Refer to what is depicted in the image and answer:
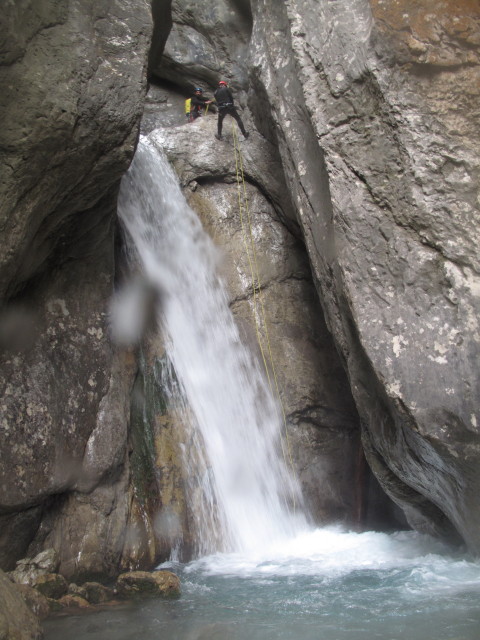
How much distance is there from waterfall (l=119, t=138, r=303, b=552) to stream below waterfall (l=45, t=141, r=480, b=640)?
0.05 ft

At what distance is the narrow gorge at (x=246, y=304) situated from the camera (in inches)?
204

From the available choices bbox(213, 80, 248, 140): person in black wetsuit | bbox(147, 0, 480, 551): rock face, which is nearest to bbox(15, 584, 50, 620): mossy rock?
bbox(147, 0, 480, 551): rock face

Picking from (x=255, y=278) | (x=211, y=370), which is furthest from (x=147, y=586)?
(x=255, y=278)

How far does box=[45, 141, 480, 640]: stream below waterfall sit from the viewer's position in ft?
13.5

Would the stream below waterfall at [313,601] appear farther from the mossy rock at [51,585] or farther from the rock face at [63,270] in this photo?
the rock face at [63,270]

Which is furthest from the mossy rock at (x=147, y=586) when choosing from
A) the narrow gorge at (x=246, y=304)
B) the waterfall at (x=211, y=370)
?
the waterfall at (x=211, y=370)

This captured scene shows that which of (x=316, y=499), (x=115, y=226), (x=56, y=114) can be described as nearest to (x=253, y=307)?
(x=115, y=226)

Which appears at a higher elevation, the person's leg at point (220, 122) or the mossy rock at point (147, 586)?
the person's leg at point (220, 122)

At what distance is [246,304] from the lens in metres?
8.29

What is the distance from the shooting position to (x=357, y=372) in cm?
614

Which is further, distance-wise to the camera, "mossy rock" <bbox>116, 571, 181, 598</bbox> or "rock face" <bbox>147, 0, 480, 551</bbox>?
"rock face" <bbox>147, 0, 480, 551</bbox>

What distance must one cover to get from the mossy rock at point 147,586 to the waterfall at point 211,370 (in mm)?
1777

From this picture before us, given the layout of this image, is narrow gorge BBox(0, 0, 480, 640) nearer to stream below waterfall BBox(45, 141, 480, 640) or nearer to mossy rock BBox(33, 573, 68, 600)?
stream below waterfall BBox(45, 141, 480, 640)

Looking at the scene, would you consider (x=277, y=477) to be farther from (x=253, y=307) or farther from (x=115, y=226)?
(x=115, y=226)
